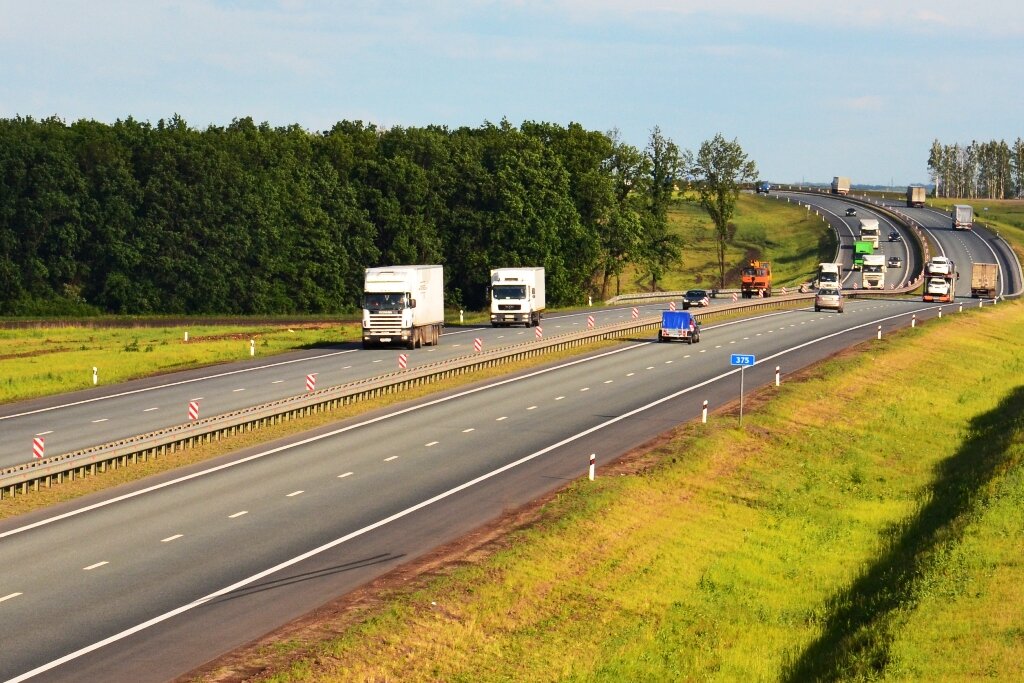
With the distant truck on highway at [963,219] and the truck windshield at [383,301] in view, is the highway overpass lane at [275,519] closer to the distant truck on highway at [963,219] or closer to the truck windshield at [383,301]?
the truck windshield at [383,301]

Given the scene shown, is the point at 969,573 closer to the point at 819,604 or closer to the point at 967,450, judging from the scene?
the point at 819,604

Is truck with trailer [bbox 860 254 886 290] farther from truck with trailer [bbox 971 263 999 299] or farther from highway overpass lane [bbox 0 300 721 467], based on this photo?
highway overpass lane [bbox 0 300 721 467]

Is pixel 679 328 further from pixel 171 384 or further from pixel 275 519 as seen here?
pixel 275 519

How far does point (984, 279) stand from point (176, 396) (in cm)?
9882

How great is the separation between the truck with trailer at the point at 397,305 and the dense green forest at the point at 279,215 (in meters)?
46.3

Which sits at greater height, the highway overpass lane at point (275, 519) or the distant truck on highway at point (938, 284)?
the distant truck on highway at point (938, 284)

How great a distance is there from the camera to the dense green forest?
4493 inches

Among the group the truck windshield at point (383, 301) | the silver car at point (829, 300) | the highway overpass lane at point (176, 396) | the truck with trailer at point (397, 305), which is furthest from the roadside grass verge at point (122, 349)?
the silver car at point (829, 300)

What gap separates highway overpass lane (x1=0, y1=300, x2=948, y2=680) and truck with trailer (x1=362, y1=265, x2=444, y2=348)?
566 inches

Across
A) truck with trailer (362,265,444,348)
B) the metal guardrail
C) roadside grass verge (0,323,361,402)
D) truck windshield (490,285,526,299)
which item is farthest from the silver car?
truck with trailer (362,265,444,348)

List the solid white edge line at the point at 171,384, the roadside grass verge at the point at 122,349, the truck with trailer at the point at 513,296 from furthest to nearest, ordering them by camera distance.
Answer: the truck with trailer at the point at 513,296
the roadside grass verge at the point at 122,349
the solid white edge line at the point at 171,384

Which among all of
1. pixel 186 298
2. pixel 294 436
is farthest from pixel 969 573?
pixel 186 298

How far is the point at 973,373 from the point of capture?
76438 millimetres

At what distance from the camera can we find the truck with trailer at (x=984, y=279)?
429ft
